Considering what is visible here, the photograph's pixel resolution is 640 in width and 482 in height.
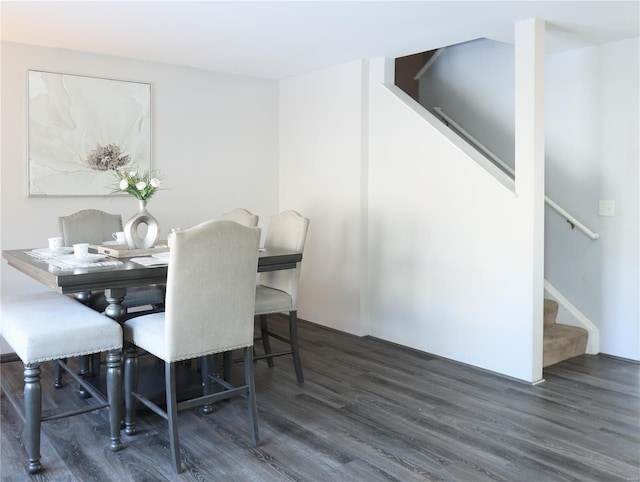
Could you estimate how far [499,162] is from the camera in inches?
191

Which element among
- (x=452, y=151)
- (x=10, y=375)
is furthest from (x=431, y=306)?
(x=10, y=375)

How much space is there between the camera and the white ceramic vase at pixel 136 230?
3252mm

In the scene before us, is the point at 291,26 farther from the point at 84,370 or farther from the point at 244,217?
the point at 84,370

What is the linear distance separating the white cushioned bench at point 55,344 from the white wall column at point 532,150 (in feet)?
8.00

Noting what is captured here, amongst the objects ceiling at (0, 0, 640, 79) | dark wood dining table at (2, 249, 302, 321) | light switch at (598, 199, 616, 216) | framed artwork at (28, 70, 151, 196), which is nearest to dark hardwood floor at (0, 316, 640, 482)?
dark wood dining table at (2, 249, 302, 321)

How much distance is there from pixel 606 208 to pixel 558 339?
1.04 m

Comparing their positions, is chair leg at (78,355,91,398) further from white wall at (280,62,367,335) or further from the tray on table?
white wall at (280,62,367,335)

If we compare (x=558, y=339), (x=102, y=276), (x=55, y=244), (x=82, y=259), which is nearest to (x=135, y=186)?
(x=82, y=259)

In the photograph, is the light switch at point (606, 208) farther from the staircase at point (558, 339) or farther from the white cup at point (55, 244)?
the white cup at point (55, 244)

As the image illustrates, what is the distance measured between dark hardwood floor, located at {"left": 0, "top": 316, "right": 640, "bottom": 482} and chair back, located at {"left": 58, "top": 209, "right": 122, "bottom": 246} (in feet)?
2.99

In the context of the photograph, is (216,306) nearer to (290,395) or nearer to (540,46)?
(290,395)

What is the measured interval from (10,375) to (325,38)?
3.04 meters

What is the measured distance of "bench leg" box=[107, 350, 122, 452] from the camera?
2676 mm

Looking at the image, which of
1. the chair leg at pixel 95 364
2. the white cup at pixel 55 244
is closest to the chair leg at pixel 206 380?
the chair leg at pixel 95 364
